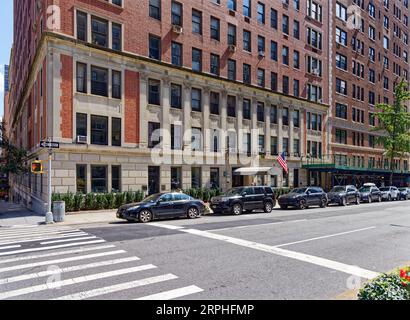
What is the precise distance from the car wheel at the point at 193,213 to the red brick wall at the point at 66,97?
9545mm

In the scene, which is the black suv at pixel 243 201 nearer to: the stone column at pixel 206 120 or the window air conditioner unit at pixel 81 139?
the stone column at pixel 206 120

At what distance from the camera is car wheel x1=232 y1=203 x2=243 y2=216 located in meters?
20.5

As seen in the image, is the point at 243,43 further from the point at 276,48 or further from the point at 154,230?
the point at 154,230

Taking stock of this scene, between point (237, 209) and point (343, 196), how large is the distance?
513 inches

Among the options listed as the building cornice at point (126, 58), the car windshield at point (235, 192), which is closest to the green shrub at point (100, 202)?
the car windshield at point (235, 192)

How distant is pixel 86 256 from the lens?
8.88 metres

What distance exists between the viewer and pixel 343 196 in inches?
1131

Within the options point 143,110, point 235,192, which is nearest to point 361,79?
point 235,192

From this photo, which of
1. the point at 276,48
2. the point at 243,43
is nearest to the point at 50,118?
the point at 243,43

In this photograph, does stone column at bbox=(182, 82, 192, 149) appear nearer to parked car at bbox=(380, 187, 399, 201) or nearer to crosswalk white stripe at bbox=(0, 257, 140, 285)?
crosswalk white stripe at bbox=(0, 257, 140, 285)

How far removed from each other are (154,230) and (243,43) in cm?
2502

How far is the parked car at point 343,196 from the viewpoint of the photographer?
28.5 m

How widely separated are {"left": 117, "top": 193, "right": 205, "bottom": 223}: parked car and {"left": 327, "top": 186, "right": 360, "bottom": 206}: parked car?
14918 mm

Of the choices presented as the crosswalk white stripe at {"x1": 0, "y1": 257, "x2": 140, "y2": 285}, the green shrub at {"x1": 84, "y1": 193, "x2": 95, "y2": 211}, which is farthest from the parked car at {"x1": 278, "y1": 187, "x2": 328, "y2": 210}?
the crosswalk white stripe at {"x1": 0, "y1": 257, "x2": 140, "y2": 285}
